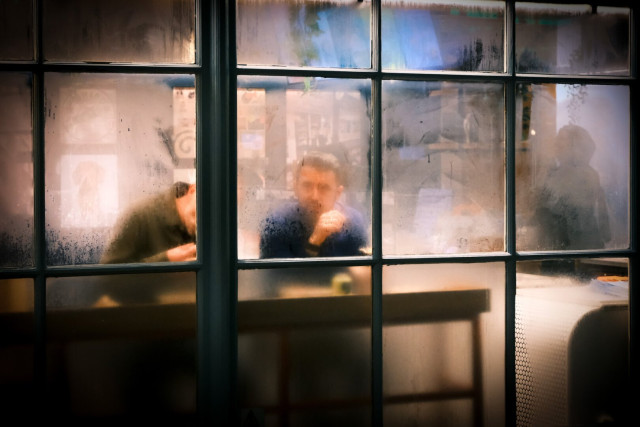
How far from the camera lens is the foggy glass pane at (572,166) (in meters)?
2.32

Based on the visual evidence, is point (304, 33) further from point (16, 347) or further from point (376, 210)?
point (16, 347)

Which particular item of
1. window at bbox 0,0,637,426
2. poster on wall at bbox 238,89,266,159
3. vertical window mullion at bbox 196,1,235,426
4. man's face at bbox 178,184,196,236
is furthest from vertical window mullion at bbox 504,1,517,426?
man's face at bbox 178,184,196,236

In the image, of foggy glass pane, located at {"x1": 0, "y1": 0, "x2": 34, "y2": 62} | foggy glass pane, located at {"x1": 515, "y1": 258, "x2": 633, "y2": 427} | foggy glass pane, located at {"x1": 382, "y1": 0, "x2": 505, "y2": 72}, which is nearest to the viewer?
foggy glass pane, located at {"x1": 0, "y1": 0, "x2": 34, "y2": 62}

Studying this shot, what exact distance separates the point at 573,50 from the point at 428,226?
40.8 inches

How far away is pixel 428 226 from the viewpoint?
7.45 ft

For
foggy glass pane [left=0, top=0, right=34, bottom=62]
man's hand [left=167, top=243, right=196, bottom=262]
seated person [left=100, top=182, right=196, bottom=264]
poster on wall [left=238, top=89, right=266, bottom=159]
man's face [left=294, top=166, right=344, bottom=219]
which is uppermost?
foggy glass pane [left=0, top=0, right=34, bottom=62]

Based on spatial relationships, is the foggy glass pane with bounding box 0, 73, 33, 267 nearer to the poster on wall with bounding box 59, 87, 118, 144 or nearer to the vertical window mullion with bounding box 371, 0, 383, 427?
the poster on wall with bounding box 59, 87, 118, 144

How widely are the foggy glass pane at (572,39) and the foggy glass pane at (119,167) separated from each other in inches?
57.8

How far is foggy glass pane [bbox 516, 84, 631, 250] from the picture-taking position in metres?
2.32

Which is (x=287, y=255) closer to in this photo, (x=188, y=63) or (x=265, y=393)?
(x=265, y=393)

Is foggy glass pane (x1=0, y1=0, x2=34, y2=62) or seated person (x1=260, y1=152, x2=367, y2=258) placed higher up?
foggy glass pane (x1=0, y1=0, x2=34, y2=62)

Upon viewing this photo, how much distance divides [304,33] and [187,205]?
851mm

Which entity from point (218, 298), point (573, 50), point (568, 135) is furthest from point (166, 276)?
point (573, 50)

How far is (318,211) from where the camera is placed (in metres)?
2.19
